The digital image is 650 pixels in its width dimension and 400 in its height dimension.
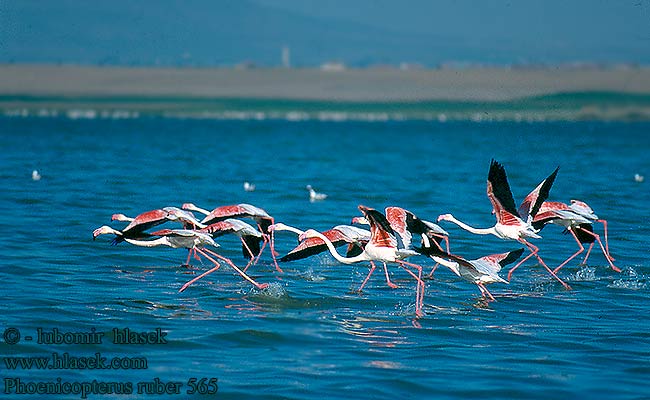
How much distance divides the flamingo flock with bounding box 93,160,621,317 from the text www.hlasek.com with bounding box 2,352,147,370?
2925 mm

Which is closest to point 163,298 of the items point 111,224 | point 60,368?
point 60,368

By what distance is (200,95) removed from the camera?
Result: 115500 mm

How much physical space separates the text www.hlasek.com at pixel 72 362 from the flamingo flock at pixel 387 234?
115 inches

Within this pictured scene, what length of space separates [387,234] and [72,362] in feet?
13.3

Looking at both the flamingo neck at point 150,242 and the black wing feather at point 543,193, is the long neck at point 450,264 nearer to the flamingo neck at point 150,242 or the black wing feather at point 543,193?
the black wing feather at point 543,193

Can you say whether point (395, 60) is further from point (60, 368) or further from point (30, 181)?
point (60, 368)

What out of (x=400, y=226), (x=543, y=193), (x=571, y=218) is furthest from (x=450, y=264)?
(x=571, y=218)

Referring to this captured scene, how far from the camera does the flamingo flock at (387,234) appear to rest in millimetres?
12391

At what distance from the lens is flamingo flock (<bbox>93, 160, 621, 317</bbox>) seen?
12391 mm

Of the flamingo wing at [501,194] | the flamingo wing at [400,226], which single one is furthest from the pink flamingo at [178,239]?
the flamingo wing at [501,194]

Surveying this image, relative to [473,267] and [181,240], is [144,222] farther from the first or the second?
[473,267]

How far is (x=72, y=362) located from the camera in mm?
9742

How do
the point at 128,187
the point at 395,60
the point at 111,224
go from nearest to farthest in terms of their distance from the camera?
the point at 111,224 → the point at 128,187 → the point at 395,60

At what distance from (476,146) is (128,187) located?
1154 inches
